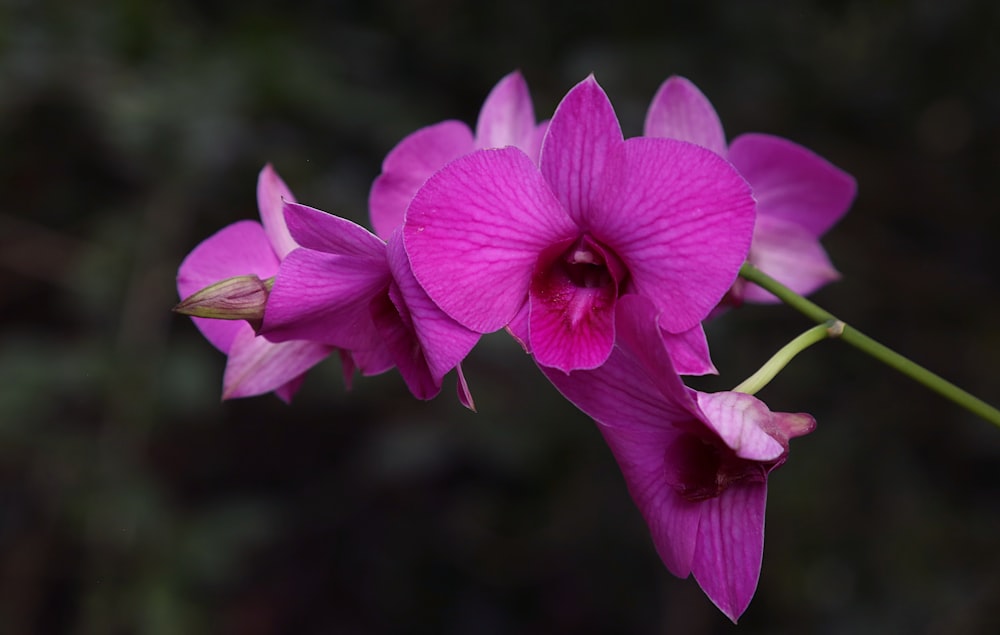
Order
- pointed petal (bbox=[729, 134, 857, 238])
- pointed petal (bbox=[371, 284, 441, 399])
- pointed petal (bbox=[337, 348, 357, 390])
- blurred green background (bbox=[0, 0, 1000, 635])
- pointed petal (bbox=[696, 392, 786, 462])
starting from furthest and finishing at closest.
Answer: blurred green background (bbox=[0, 0, 1000, 635]) → pointed petal (bbox=[729, 134, 857, 238]) → pointed petal (bbox=[337, 348, 357, 390]) → pointed petal (bbox=[371, 284, 441, 399]) → pointed petal (bbox=[696, 392, 786, 462])

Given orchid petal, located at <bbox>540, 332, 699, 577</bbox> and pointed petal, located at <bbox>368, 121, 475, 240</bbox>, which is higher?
pointed petal, located at <bbox>368, 121, 475, 240</bbox>

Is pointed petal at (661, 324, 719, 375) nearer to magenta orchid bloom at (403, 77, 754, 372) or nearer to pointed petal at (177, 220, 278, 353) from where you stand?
magenta orchid bloom at (403, 77, 754, 372)

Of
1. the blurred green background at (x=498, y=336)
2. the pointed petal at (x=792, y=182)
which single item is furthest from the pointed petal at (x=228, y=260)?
the blurred green background at (x=498, y=336)

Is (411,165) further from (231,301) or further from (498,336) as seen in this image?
(498,336)

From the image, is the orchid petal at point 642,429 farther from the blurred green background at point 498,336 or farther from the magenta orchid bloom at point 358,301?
the blurred green background at point 498,336

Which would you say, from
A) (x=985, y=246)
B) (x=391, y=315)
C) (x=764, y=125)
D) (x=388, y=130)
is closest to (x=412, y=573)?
(x=388, y=130)

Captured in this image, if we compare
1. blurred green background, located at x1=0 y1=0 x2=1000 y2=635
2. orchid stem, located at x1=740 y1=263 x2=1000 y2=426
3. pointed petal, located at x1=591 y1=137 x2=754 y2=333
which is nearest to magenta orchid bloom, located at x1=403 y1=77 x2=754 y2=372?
pointed petal, located at x1=591 y1=137 x2=754 y2=333

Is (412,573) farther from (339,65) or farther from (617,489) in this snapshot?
(339,65)

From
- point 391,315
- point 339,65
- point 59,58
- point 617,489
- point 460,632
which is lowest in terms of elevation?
point 460,632
